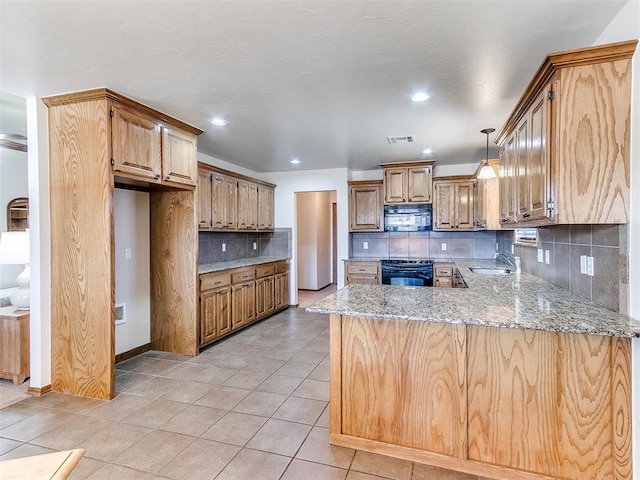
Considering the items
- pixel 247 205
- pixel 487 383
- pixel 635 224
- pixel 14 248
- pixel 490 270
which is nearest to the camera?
pixel 635 224

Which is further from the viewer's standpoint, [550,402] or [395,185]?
[395,185]

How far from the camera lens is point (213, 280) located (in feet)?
13.6

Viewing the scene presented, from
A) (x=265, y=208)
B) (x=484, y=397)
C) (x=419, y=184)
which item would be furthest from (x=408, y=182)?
(x=484, y=397)

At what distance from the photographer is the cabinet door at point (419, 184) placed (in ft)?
17.5

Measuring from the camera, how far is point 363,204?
5809 mm

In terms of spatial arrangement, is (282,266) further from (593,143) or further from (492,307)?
(593,143)

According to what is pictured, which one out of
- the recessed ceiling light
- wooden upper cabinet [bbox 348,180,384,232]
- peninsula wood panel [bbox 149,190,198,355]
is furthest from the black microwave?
peninsula wood panel [bbox 149,190,198,355]

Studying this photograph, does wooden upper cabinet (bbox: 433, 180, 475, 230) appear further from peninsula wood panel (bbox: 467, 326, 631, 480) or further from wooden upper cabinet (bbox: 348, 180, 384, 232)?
peninsula wood panel (bbox: 467, 326, 631, 480)

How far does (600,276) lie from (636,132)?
0.81m

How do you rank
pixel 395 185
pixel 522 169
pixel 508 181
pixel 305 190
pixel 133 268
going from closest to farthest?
pixel 522 169 < pixel 508 181 < pixel 133 268 < pixel 395 185 < pixel 305 190

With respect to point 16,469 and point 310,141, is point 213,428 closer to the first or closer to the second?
point 16,469

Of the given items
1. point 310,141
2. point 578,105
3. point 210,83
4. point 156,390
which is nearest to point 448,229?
point 310,141

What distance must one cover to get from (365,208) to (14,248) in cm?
446

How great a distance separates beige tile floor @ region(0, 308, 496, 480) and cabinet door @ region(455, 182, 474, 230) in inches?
126
